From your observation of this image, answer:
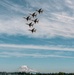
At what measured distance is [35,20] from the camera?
60.6m

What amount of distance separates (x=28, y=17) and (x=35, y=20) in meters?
2.57

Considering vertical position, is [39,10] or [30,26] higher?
[39,10]

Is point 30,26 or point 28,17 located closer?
point 30,26

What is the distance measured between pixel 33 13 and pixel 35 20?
6.08ft

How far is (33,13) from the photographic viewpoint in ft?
197

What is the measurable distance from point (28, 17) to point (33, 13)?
2653 mm

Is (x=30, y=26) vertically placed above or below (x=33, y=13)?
below

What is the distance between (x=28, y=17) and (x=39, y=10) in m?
3.38

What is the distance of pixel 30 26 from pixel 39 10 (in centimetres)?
586

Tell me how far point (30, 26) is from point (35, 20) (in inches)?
129

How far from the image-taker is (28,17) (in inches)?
2447

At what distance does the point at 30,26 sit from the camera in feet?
190

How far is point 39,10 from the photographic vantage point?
61.4m
